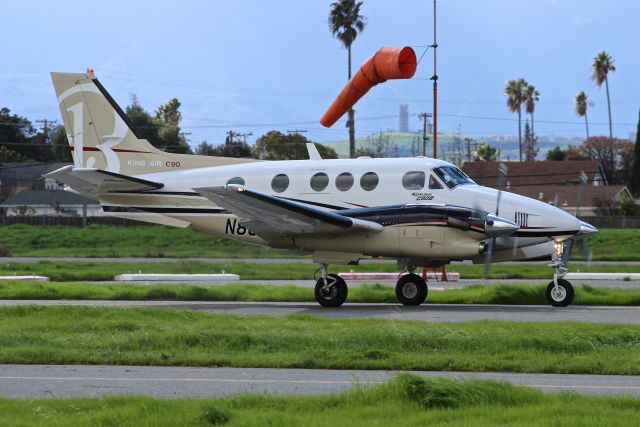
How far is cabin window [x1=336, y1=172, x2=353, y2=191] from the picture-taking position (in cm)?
2330

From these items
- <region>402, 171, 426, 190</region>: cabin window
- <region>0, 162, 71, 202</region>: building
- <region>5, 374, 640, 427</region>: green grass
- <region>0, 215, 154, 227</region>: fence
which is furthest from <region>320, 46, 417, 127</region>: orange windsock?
<region>0, 162, 71, 202</region>: building

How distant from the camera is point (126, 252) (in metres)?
49.3

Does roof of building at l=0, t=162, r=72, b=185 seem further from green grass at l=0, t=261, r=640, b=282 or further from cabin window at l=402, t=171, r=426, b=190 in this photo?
cabin window at l=402, t=171, r=426, b=190

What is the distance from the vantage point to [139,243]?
5366 centimetres

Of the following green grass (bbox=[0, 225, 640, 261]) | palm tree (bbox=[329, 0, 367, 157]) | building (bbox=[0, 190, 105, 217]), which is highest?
palm tree (bbox=[329, 0, 367, 157])

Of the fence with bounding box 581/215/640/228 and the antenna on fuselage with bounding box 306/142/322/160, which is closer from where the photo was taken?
the antenna on fuselage with bounding box 306/142/322/160

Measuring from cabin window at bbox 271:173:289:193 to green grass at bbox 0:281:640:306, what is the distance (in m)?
2.84

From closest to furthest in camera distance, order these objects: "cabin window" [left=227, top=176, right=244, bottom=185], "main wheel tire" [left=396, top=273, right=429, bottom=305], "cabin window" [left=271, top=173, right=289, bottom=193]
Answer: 1. "main wheel tire" [left=396, top=273, right=429, bottom=305]
2. "cabin window" [left=271, top=173, right=289, bottom=193]
3. "cabin window" [left=227, top=176, right=244, bottom=185]

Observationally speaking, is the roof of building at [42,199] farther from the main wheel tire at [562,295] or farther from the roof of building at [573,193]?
the main wheel tire at [562,295]

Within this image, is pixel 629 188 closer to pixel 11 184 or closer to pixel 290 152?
pixel 290 152

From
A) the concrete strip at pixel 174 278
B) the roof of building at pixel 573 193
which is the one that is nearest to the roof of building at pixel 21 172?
the roof of building at pixel 573 193

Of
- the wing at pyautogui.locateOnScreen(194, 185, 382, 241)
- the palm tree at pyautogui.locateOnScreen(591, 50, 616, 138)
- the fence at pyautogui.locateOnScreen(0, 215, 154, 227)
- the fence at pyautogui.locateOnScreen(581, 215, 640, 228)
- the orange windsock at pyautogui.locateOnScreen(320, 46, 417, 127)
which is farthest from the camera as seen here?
the palm tree at pyautogui.locateOnScreen(591, 50, 616, 138)

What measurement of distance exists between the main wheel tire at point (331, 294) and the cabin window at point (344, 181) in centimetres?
217

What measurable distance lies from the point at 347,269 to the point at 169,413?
91.4 ft
